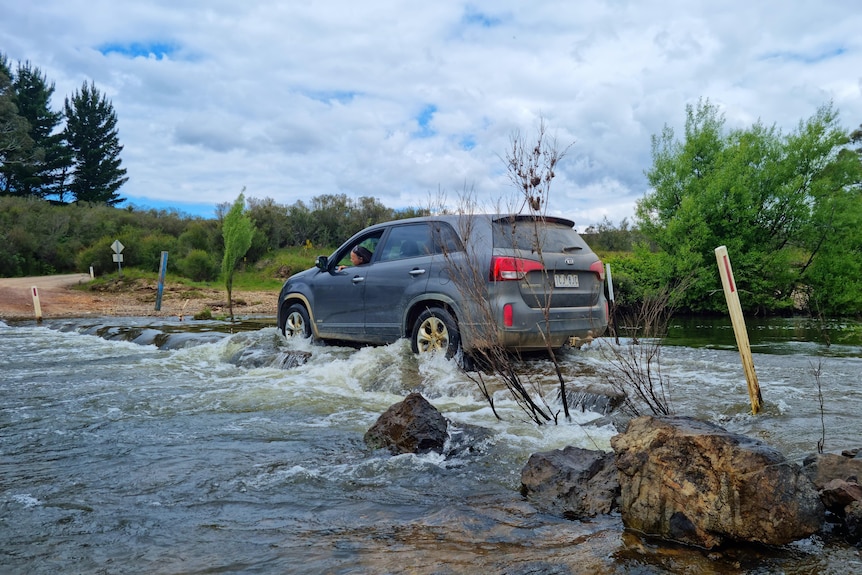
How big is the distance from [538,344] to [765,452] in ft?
12.0

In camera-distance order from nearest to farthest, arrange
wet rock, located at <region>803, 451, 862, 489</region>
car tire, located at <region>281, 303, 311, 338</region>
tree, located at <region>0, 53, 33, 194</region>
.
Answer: wet rock, located at <region>803, 451, 862, 489</region>
car tire, located at <region>281, 303, 311, 338</region>
tree, located at <region>0, 53, 33, 194</region>

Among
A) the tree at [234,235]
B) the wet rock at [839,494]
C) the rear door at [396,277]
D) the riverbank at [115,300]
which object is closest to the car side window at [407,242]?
the rear door at [396,277]

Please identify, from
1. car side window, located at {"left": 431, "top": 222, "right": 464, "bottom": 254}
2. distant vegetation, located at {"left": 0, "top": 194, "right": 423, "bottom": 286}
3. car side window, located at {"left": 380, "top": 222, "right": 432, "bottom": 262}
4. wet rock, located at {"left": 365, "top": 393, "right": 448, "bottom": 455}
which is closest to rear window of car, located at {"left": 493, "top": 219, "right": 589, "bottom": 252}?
car side window, located at {"left": 431, "top": 222, "right": 464, "bottom": 254}

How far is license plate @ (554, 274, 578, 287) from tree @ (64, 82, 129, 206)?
55.7 meters

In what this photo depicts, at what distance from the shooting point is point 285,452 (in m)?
4.56

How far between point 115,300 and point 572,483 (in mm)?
24995

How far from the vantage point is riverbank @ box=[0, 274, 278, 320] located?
21.2 metres

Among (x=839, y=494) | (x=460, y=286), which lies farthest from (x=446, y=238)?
(x=839, y=494)

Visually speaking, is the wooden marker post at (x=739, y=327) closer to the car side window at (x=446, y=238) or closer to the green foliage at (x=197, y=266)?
the car side window at (x=446, y=238)

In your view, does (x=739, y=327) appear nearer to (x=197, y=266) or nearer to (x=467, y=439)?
(x=467, y=439)

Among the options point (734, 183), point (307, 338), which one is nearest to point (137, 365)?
point (307, 338)

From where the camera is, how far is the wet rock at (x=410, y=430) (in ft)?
14.6

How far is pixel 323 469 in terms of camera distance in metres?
4.12

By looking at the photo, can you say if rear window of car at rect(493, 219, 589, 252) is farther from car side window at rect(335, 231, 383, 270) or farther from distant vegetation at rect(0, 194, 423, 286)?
distant vegetation at rect(0, 194, 423, 286)
